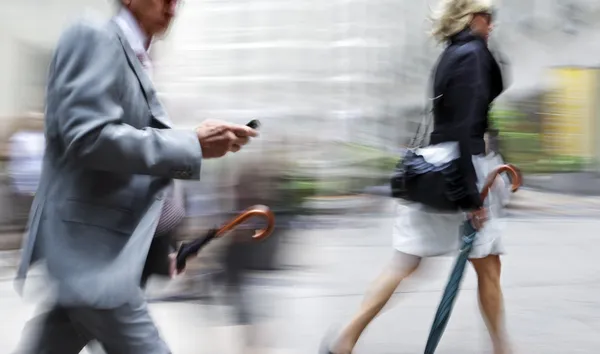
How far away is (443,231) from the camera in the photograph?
15.4 ft

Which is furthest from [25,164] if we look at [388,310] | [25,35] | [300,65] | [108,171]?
[25,35]

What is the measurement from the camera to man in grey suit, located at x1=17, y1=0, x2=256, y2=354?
2.45 meters

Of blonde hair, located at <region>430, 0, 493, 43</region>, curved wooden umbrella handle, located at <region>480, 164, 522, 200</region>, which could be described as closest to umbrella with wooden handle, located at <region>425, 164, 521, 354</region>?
curved wooden umbrella handle, located at <region>480, 164, 522, 200</region>

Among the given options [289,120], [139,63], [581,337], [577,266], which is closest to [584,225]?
[577,266]

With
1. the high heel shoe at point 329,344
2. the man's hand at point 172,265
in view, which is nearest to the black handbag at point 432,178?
the high heel shoe at point 329,344

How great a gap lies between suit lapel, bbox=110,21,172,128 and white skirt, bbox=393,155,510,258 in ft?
7.14

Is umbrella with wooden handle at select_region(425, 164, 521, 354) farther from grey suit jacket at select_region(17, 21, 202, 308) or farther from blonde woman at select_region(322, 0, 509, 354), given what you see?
grey suit jacket at select_region(17, 21, 202, 308)

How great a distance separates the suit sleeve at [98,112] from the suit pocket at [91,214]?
116 mm

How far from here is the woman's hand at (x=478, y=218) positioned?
14.8 ft

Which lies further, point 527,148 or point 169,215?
point 527,148

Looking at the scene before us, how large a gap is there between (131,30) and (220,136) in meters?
0.37

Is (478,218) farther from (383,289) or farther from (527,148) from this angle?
(527,148)

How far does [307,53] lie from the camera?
1202 centimetres

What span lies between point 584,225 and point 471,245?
243 inches
